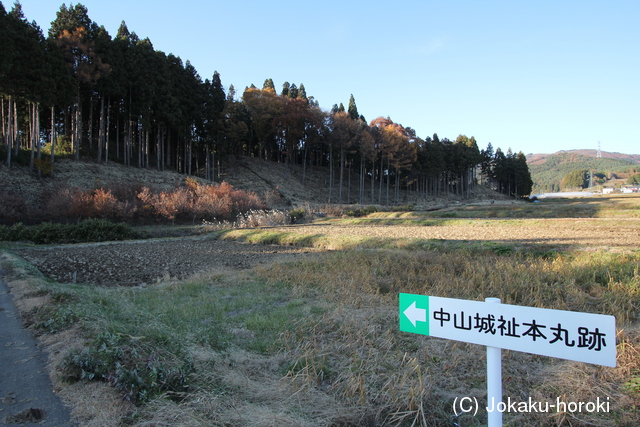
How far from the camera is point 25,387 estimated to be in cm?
302

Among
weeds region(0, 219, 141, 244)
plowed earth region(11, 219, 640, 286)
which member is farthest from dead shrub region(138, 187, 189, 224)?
plowed earth region(11, 219, 640, 286)

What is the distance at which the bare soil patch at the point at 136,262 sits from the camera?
30.1 ft

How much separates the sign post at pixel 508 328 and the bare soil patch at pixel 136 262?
7.81 m

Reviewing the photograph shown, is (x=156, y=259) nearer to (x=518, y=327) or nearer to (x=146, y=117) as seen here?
(x=518, y=327)

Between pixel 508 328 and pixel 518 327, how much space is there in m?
0.04

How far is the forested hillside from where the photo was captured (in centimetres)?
2338

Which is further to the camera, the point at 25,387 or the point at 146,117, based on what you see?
the point at 146,117

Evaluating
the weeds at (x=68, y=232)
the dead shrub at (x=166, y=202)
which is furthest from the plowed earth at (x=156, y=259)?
the dead shrub at (x=166, y=202)

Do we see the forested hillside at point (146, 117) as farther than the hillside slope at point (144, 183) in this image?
Yes

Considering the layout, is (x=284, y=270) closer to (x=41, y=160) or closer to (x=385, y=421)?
(x=385, y=421)

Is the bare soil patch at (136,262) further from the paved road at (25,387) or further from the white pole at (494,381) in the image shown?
the white pole at (494,381)

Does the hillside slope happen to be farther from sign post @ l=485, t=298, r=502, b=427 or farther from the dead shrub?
sign post @ l=485, t=298, r=502, b=427

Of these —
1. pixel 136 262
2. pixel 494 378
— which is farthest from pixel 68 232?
pixel 494 378

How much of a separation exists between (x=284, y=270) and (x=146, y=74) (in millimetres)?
29222
